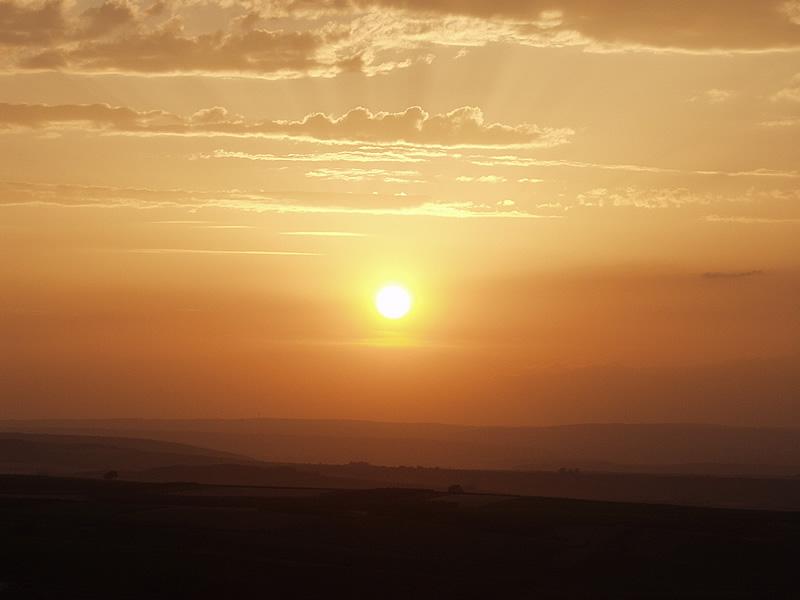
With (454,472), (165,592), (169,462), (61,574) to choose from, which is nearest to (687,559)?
(165,592)

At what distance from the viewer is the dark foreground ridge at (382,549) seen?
146 feet

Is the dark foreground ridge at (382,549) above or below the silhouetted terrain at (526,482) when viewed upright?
below

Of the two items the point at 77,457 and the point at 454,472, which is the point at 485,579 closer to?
the point at 454,472

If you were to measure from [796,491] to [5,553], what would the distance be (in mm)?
109669

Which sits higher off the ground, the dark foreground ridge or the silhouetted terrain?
the silhouetted terrain

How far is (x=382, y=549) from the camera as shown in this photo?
54625 mm

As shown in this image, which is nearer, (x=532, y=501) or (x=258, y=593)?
(x=258, y=593)

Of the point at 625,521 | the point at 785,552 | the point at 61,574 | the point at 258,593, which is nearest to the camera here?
the point at 258,593

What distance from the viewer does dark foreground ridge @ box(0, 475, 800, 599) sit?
146 ft

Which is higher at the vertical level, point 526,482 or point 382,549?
point 526,482

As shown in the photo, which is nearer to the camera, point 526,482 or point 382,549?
point 382,549

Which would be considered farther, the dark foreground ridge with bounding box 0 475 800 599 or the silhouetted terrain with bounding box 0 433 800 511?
the silhouetted terrain with bounding box 0 433 800 511

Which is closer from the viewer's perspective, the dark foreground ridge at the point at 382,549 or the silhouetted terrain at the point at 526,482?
the dark foreground ridge at the point at 382,549

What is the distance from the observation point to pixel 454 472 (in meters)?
155
